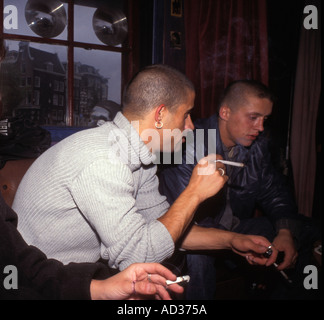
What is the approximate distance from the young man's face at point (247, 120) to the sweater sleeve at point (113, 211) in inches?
46.2

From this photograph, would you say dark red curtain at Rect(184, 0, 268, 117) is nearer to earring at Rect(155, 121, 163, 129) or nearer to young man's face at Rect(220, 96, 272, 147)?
young man's face at Rect(220, 96, 272, 147)

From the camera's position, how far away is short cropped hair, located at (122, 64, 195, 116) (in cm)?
122

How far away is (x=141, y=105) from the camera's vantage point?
122cm

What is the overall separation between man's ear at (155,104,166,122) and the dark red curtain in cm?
107

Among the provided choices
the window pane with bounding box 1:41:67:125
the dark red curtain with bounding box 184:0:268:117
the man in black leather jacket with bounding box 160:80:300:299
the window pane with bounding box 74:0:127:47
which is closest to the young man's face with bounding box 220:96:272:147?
the man in black leather jacket with bounding box 160:80:300:299

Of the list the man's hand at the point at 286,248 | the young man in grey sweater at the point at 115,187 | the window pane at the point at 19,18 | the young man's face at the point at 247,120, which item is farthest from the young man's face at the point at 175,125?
the window pane at the point at 19,18

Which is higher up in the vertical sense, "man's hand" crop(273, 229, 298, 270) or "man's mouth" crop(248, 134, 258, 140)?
"man's mouth" crop(248, 134, 258, 140)

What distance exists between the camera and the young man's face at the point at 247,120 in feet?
6.17

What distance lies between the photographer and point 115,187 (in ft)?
2.92

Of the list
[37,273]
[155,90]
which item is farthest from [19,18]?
[37,273]

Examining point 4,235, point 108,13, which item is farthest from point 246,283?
point 108,13

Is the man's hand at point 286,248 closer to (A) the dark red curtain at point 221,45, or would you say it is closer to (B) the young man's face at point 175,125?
(B) the young man's face at point 175,125

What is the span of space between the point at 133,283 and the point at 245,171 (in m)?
1.37

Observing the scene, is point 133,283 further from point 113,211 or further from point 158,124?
point 158,124
